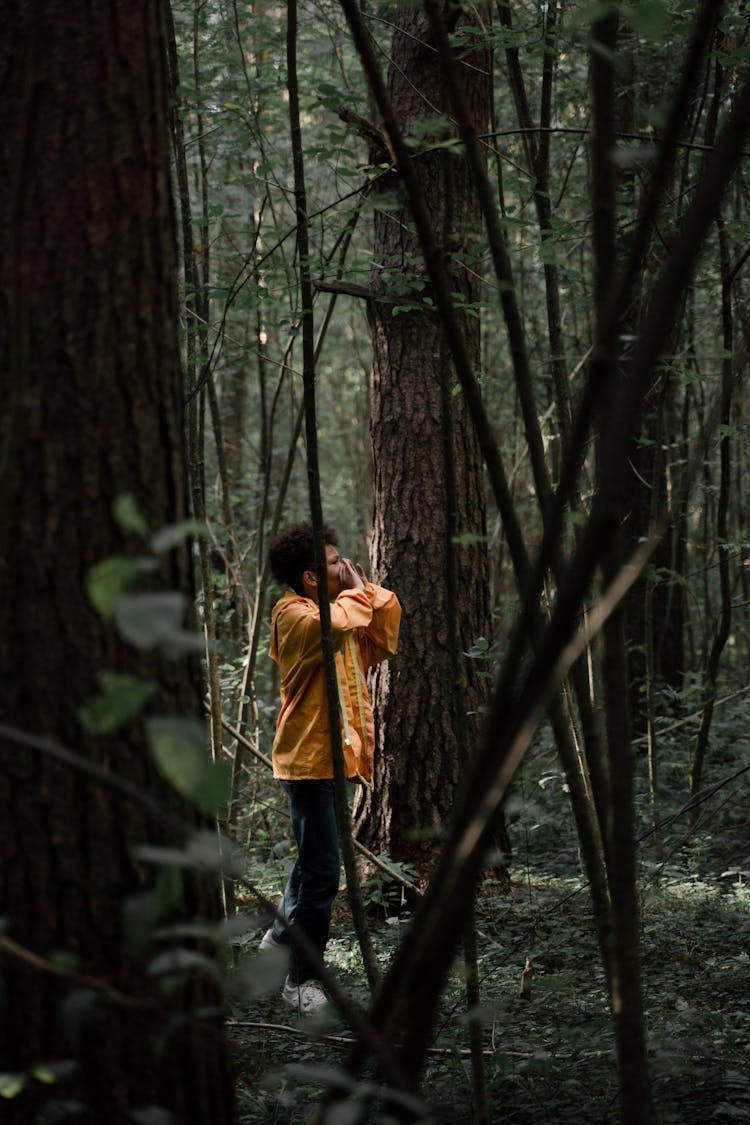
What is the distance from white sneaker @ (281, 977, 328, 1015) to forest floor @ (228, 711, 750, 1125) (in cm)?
9

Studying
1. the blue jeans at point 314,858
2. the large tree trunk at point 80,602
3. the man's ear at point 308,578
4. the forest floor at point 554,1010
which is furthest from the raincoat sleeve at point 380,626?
the large tree trunk at point 80,602

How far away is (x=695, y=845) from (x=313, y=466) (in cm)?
459

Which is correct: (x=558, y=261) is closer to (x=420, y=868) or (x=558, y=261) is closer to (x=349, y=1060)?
(x=349, y=1060)

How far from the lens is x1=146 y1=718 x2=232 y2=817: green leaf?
109cm

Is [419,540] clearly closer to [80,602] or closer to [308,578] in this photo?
[308,578]

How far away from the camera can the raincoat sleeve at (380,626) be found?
4.49 metres

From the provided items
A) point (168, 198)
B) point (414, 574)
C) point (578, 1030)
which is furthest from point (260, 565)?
point (168, 198)

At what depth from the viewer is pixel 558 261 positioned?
9.39 ft

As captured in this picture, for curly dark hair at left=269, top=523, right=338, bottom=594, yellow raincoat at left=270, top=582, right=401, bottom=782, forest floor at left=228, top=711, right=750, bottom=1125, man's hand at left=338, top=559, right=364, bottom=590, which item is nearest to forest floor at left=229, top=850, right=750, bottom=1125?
forest floor at left=228, top=711, right=750, bottom=1125

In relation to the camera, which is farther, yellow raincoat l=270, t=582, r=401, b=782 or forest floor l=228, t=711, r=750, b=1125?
yellow raincoat l=270, t=582, r=401, b=782

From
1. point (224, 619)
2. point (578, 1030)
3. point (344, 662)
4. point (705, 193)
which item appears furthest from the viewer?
point (224, 619)

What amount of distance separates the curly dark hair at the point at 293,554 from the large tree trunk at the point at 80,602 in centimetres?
260

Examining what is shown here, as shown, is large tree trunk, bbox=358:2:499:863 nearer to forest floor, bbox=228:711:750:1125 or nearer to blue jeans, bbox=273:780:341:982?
forest floor, bbox=228:711:750:1125

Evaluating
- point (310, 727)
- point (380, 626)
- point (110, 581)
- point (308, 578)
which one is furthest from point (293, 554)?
→ point (110, 581)
